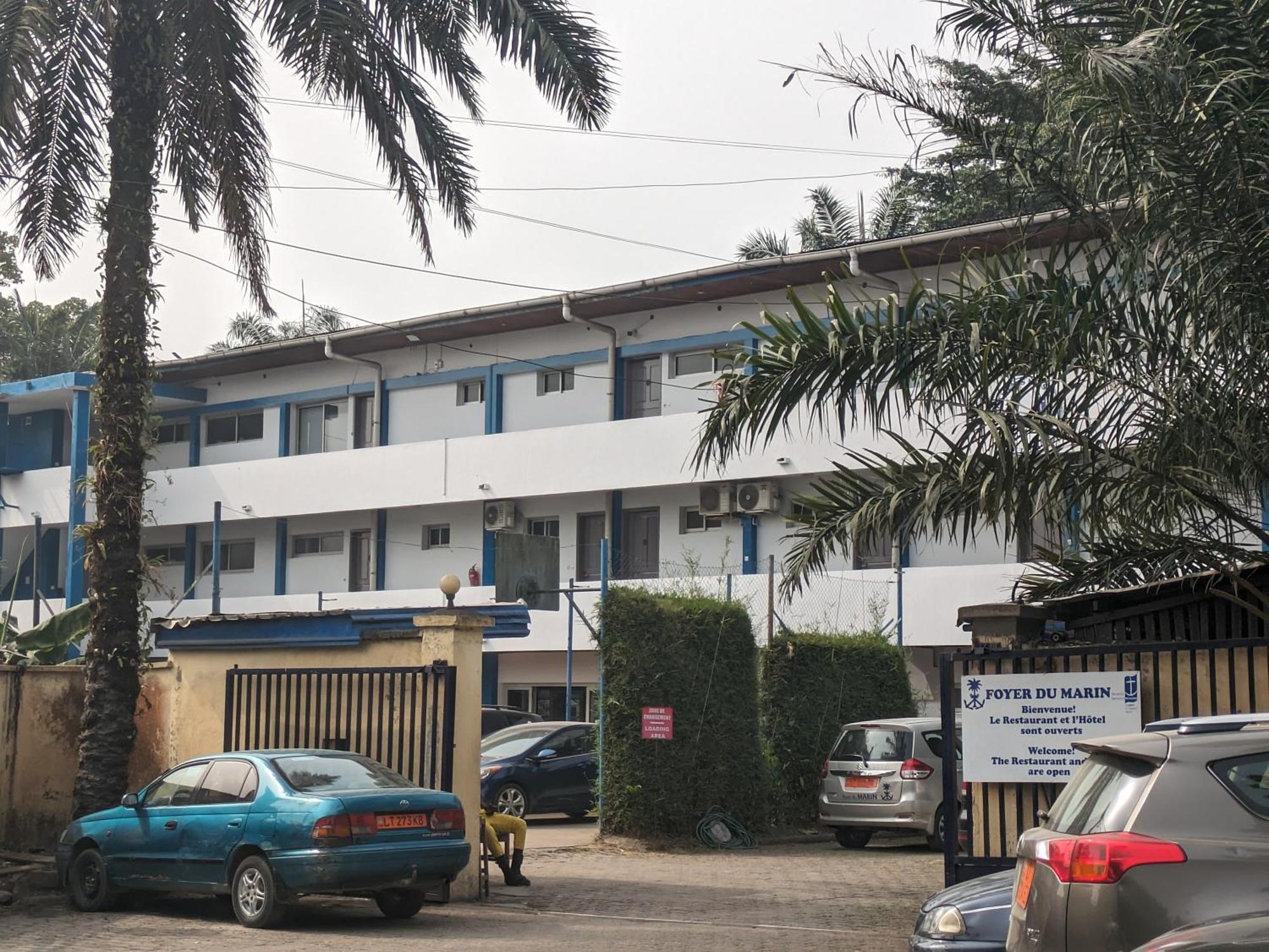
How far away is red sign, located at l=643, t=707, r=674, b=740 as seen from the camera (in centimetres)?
2006

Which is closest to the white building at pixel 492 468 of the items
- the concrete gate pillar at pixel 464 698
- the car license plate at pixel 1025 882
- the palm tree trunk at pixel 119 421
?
the concrete gate pillar at pixel 464 698

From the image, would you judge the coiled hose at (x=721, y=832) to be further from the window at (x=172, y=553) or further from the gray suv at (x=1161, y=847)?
the window at (x=172, y=553)

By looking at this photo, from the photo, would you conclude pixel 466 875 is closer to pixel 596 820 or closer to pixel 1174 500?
pixel 1174 500

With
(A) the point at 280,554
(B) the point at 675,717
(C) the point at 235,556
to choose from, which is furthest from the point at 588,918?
(C) the point at 235,556

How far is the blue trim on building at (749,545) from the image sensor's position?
32.5 m

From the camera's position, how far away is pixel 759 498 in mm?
31906

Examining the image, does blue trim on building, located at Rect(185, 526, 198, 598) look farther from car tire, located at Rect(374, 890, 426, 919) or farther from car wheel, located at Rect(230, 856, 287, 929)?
car wheel, located at Rect(230, 856, 287, 929)

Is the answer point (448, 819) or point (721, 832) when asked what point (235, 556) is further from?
point (448, 819)

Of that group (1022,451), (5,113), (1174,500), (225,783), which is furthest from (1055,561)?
(5,113)

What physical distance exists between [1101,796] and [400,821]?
7430 mm

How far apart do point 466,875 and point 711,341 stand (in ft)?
66.2

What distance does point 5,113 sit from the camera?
14.7 m

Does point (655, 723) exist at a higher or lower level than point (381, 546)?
lower

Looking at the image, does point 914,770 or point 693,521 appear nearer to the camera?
point 914,770
